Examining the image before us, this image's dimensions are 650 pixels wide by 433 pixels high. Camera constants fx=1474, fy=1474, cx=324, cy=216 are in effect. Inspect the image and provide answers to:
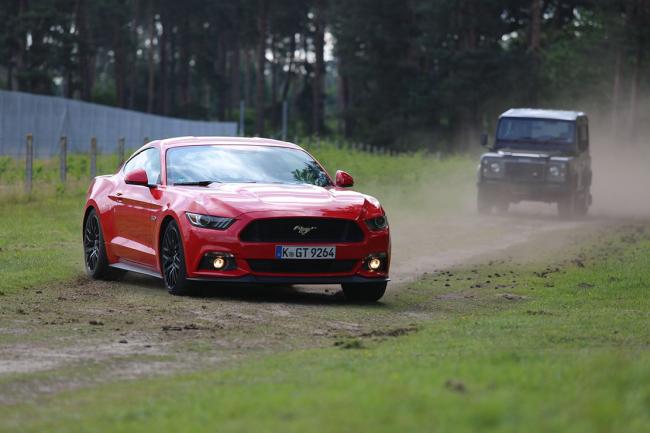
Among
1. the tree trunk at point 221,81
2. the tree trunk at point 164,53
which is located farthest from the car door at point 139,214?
the tree trunk at point 221,81

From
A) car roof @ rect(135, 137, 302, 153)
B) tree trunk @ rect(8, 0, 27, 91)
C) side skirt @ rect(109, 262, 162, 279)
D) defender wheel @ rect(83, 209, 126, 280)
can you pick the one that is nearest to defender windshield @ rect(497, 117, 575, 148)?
car roof @ rect(135, 137, 302, 153)

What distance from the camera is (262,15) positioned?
93938mm

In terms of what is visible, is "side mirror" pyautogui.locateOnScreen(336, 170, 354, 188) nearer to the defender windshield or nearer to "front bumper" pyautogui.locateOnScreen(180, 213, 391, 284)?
"front bumper" pyautogui.locateOnScreen(180, 213, 391, 284)

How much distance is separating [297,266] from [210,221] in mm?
848

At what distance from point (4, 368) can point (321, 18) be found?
91.8 meters

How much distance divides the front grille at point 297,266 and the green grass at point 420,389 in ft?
5.54

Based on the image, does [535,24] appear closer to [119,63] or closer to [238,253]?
[119,63]

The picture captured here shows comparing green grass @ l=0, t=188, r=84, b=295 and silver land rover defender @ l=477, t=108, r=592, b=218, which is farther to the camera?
silver land rover defender @ l=477, t=108, r=592, b=218

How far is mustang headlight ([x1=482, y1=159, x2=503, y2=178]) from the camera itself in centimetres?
3056

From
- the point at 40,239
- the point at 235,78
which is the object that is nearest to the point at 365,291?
the point at 40,239

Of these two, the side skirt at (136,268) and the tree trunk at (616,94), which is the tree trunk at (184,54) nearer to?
the tree trunk at (616,94)

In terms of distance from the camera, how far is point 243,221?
1266 centimetres

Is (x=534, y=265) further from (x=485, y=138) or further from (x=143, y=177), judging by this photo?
(x=485, y=138)

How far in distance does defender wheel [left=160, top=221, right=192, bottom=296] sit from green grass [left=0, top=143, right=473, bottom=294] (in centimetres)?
149
